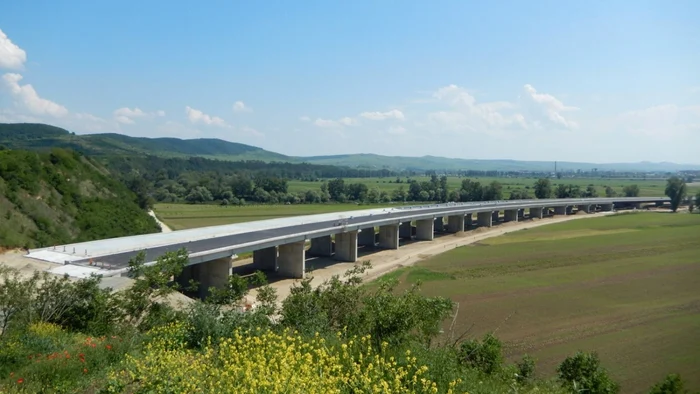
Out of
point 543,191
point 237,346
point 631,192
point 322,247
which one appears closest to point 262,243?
point 322,247

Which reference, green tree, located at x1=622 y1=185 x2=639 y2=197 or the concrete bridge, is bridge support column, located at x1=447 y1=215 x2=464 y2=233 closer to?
the concrete bridge

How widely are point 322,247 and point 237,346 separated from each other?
44786 millimetres

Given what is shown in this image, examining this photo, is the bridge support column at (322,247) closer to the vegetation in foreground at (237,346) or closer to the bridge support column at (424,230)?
the bridge support column at (424,230)

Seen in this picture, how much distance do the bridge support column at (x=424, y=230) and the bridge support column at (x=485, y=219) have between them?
17.6 m

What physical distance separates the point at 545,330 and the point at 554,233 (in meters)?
46.9

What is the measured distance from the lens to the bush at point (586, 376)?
56.0 feet

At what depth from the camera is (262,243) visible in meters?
39.1

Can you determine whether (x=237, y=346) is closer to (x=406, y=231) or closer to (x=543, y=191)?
(x=406, y=231)

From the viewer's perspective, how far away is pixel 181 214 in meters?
84.4

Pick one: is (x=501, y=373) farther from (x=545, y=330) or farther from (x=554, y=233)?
(x=554, y=233)

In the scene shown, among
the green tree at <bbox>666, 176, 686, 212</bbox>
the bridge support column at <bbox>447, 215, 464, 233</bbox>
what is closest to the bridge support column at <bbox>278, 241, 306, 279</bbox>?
the bridge support column at <bbox>447, 215, 464, 233</bbox>

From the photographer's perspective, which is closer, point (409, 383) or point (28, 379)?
point (409, 383)

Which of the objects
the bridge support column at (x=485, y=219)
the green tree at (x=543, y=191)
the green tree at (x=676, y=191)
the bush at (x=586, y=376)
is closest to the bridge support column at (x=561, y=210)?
the green tree at (x=543, y=191)

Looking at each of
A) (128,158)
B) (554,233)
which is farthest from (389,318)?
(128,158)
